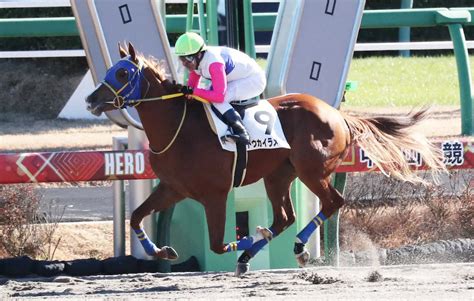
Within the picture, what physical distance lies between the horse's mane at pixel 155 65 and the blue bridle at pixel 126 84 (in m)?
0.13

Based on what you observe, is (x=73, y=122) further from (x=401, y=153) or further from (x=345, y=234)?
(x=401, y=153)

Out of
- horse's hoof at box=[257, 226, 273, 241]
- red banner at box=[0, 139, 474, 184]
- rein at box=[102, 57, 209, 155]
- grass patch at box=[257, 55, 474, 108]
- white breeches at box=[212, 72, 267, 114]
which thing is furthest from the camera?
grass patch at box=[257, 55, 474, 108]

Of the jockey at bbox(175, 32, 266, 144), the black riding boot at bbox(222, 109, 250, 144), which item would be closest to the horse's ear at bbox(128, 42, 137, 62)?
the jockey at bbox(175, 32, 266, 144)

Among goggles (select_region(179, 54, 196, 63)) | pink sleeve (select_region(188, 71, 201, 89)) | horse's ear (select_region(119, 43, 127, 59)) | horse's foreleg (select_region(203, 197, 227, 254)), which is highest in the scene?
horse's ear (select_region(119, 43, 127, 59))

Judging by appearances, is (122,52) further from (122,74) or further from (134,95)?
(134,95)

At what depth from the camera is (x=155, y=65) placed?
7.67 metres

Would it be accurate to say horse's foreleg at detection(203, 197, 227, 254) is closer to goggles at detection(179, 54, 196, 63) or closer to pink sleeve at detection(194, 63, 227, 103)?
pink sleeve at detection(194, 63, 227, 103)

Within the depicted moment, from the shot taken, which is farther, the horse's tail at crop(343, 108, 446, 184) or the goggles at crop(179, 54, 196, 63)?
the horse's tail at crop(343, 108, 446, 184)

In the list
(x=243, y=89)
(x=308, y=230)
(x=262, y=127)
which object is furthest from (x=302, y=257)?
(x=243, y=89)

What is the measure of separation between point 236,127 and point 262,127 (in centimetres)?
27

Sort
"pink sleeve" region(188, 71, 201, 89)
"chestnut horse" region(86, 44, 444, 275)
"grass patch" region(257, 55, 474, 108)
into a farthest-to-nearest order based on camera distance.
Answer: "grass patch" region(257, 55, 474, 108) → "pink sleeve" region(188, 71, 201, 89) → "chestnut horse" region(86, 44, 444, 275)

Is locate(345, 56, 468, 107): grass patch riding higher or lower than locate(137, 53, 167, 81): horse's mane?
lower

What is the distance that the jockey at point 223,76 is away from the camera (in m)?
7.37

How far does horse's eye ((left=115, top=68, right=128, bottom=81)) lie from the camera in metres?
7.31
